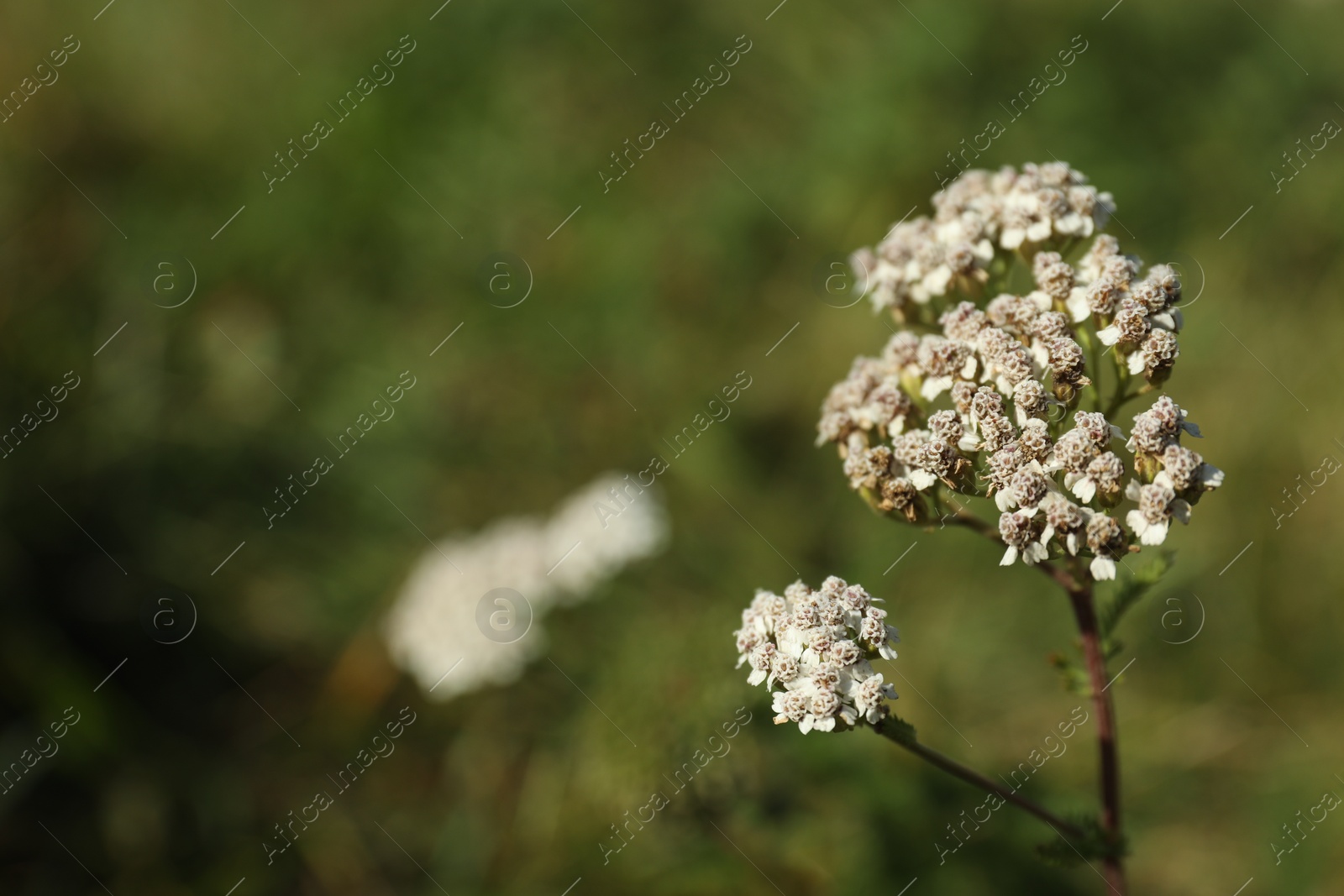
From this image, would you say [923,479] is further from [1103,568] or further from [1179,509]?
[1179,509]

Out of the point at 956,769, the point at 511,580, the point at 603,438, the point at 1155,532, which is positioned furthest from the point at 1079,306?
the point at 603,438

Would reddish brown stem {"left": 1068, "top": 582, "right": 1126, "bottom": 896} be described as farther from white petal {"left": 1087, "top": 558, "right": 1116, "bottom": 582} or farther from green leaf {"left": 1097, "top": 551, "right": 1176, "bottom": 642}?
white petal {"left": 1087, "top": 558, "right": 1116, "bottom": 582}

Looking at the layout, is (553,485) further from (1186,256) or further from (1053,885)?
(1186,256)

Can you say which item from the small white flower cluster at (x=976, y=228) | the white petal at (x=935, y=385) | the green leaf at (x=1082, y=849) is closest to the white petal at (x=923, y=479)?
the white petal at (x=935, y=385)

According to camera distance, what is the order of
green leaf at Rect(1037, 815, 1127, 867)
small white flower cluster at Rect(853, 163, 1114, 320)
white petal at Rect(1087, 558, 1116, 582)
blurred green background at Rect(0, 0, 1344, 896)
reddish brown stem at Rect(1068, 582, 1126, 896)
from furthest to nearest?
blurred green background at Rect(0, 0, 1344, 896), small white flower cluster at Rect(853, 163, 1114, 320), reddish brown stem at Rect(1068, 582, 1126, 896), green leaf at Rect(1037, 815, 1127, 867), white petal at Rect(1087, 558, 1116, 582)

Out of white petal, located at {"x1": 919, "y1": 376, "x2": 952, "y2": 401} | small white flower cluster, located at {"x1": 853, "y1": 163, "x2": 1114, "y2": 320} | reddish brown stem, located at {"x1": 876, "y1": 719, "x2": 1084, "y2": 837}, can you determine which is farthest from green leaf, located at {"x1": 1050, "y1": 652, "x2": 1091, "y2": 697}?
small white flower cluster, located at {"x1": 853, "y1": 163, "x2": 1114, "y2": 320}

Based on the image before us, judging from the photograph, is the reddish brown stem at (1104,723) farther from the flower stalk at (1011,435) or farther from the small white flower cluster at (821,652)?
the small white flower cluster at (821,652)
